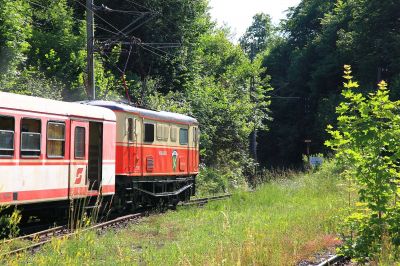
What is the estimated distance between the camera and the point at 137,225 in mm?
13953

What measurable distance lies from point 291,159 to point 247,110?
99.4ft

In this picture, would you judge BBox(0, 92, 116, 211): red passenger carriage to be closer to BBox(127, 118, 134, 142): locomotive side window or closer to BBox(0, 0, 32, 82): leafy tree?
BBox(127, 118, 134, 142): locomotive side window

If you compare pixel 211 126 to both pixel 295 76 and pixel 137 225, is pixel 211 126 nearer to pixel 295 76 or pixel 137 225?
pixel 137 225

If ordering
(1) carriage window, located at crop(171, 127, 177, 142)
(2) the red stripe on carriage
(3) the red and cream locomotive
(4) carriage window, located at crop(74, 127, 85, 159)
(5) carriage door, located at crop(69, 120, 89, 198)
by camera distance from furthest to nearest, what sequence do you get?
(1) carriage window, located at crop(171, 127, 177, 142)
(4) carriage window, located at crop(74, 127, 85, 159)
(5) carriage door, located at crop(69, 120, 89, 198)
(3) the red and cream locomotive
(2) the red stripe on carriage

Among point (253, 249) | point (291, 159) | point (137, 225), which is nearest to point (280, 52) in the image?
point (291, 159)

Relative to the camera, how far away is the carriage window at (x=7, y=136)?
10906 millimetres

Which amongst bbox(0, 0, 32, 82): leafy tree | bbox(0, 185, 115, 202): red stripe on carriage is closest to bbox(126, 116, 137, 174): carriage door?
bbox(0, 185, 115, 202): red stripe on carriage

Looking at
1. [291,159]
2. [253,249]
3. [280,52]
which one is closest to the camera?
[253,249]

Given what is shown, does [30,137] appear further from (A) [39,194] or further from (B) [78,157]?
(B) [78,157]

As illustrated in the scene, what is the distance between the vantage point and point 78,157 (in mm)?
13414

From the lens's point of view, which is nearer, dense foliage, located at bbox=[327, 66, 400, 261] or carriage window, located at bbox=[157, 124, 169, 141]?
dense foliage, located at bbox=[327, 66, 400, 261]

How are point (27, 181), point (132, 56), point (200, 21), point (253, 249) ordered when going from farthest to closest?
point (200, 21)
point (132, 56)
point (27, 181)
point (253, 249)

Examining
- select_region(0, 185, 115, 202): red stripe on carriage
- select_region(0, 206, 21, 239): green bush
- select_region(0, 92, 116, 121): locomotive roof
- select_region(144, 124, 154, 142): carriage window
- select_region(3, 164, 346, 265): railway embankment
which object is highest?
select_region(0, 92, 116, 121): locomotive roof

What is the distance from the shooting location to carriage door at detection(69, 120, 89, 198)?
517 inches
